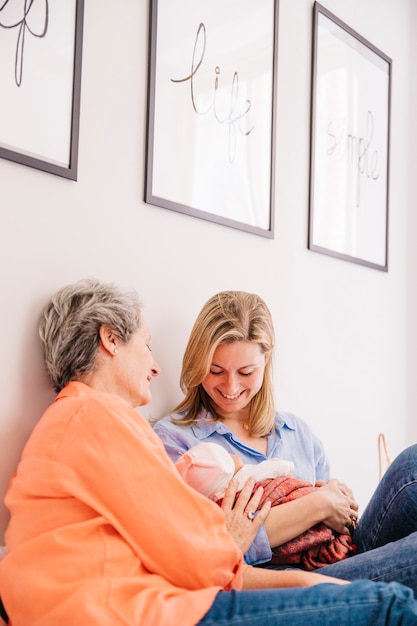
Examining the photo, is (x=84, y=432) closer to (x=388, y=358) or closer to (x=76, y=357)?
(x=76, y=357)

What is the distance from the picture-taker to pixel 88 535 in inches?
48.6

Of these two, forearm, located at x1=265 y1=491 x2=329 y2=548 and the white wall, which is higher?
the white wall

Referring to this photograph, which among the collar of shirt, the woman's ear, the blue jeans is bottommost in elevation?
the blue jeans

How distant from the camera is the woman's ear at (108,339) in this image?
1.58 m

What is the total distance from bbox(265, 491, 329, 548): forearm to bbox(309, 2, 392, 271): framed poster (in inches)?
44.8

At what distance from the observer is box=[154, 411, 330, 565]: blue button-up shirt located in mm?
1687

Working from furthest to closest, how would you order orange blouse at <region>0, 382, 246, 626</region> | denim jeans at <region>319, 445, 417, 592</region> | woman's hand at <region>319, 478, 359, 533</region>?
woman's hand at <region>319, 478, 359, 533</region> < denim jeans at <region>319, 445, 417, 592</region> < orange blouse at <region>0, 382, 246, 626</region>

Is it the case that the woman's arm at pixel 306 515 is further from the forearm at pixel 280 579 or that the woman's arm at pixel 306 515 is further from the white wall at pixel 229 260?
the white wall at pixel 229 260

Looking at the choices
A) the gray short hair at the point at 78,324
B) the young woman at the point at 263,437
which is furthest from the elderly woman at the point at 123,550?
the young woman at the point at 263,437

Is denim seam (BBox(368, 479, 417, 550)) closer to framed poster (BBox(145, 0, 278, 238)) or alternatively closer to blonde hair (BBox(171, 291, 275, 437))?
blonde hair (BBox(171, 291, 275, 437))

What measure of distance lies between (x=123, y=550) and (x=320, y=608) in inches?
13.8

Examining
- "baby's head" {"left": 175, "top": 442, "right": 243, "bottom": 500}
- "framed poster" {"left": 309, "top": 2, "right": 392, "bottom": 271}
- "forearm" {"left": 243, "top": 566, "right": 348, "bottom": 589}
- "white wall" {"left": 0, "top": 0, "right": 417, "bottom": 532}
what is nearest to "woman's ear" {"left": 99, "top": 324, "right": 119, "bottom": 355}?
"white wall" {"left": 0, "top": 0, "right": 417, "bottom": 532}

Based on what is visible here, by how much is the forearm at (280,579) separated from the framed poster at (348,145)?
1.41m

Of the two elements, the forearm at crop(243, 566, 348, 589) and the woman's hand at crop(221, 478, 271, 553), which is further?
the woman's hand at crop(221, 478, 271, 553)
